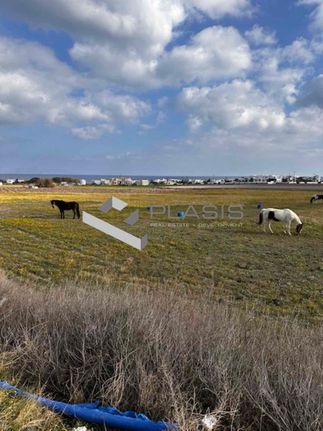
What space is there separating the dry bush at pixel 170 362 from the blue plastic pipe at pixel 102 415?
151mm

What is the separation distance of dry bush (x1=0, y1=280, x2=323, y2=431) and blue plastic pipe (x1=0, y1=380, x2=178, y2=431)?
0.15 meters

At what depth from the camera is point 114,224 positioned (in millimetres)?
21922

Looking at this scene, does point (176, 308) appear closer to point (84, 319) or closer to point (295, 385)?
point (84, 319)

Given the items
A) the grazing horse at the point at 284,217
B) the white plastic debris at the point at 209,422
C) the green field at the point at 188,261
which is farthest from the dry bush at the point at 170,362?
the grazing horse at the point at 284,217

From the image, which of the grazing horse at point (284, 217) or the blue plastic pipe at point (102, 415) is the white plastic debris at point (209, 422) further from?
the grazing horse at point (284, 217)

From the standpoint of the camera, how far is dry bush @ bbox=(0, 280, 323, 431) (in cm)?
277

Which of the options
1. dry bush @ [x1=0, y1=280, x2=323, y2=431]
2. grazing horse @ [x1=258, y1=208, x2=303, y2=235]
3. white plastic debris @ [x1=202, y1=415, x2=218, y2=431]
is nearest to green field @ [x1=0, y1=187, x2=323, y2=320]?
grazing horse @ [x1=258, y1=208, x2=303, y2=235]

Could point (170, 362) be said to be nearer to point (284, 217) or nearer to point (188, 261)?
point (188, 261)

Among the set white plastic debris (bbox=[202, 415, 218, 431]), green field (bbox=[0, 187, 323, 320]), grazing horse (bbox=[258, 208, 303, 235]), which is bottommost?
green field (bbox=[0, 187, 323, 320])

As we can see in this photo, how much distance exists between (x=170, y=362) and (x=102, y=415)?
828 millimetres

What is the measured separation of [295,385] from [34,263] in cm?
987

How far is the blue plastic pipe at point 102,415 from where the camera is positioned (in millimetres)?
2561

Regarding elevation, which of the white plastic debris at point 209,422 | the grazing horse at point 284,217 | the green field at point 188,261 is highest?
the white plastic debris at point 209,422

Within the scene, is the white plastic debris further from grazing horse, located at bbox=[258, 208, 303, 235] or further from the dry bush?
grazing horse, located at bbox=[258, 208, 303, 235]
